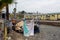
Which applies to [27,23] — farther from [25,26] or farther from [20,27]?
[20,27]

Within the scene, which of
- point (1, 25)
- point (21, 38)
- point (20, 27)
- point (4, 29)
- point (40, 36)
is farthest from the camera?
point (20, 27)

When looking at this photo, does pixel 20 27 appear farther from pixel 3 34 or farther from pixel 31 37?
pixel 3 34

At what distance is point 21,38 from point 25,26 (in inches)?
54.3

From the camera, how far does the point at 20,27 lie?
18000 mm

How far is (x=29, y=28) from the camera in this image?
14227 mm

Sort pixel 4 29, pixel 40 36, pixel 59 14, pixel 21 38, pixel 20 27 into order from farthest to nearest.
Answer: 1. pixel 59 14
2. pixel 20 27
3. pixel 40 36
4. pixel 21 38
5. pixel 4 29

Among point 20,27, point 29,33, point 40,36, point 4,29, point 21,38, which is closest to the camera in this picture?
point 4,29

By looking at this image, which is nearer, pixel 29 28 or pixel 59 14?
pixel 29 28

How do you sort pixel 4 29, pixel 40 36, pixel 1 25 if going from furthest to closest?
1. pixel 40 36
2. pixel 1 25
3. pixel 4 29

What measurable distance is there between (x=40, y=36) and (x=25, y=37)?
97.1 inches

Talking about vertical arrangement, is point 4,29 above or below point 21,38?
above

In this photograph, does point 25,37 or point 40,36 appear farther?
point 40,36

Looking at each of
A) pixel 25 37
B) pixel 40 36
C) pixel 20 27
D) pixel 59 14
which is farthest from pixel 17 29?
pixel 59 14

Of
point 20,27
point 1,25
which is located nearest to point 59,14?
point 20,27
